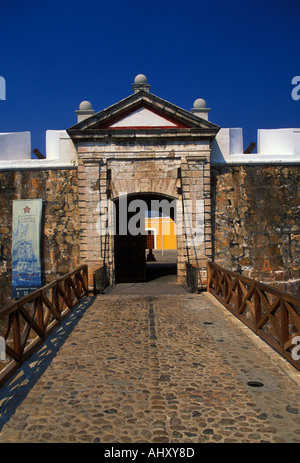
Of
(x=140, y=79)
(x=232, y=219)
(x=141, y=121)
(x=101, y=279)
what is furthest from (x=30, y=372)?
(x=140, y=79)

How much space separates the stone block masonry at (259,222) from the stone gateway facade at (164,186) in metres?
0.03

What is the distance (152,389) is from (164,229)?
25.6m

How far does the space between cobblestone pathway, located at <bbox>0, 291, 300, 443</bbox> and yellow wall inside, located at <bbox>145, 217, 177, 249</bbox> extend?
22945 millimetres

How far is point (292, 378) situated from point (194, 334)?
177cm

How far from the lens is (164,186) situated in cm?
962

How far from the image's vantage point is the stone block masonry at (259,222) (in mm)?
9742

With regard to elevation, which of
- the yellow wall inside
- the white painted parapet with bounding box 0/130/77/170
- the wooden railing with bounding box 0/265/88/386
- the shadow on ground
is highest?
the white painted parapet with bounding box 0/130/77/170

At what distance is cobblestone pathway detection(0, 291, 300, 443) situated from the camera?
2.74m

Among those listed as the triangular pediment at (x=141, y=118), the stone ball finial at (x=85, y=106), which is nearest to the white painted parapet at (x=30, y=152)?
the triangular pediment at (x=141, y=118)

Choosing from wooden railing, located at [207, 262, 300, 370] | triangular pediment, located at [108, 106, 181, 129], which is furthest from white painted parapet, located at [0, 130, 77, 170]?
wooden railing, located at [207, 262, 300, 370]

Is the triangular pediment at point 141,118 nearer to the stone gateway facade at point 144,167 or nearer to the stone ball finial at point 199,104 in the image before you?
the stone gateway facade at point 144,167

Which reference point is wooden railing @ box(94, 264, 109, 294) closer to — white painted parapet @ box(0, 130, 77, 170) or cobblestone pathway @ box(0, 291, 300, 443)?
cobblestone pathway @ box(0, 291, 300, 443)

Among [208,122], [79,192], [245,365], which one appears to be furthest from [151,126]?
[245,365]
